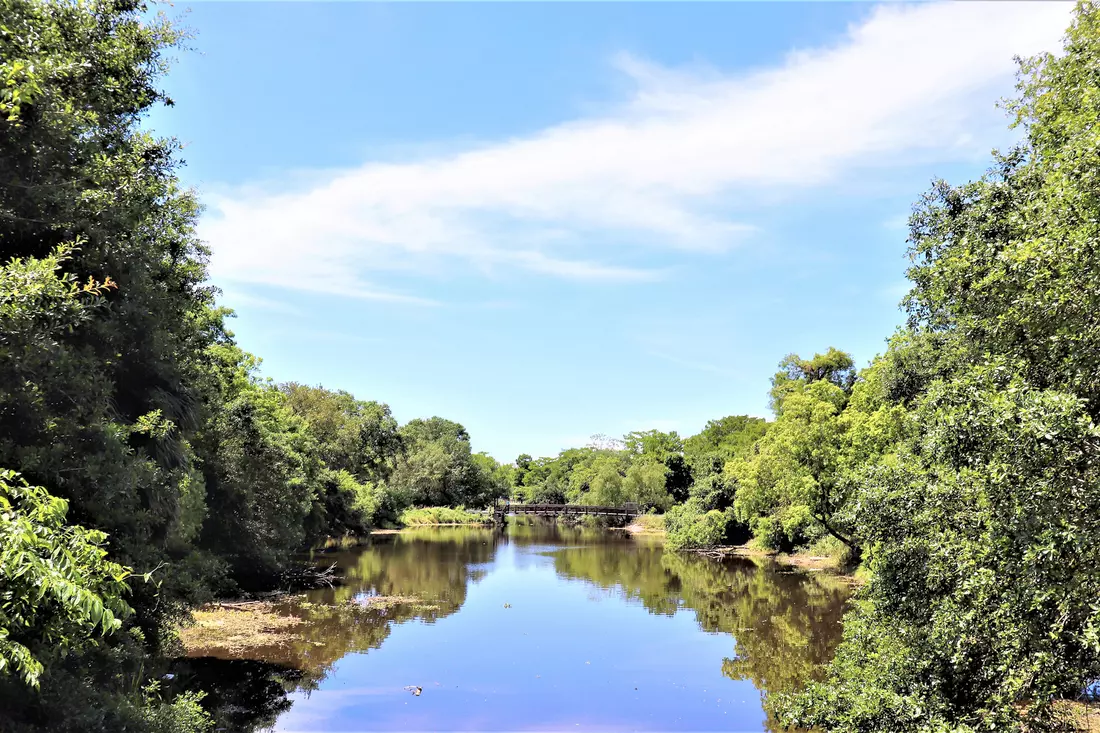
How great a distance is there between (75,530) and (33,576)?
2.75 feet

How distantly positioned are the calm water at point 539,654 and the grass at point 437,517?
3568cm

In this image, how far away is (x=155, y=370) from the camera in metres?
12.6

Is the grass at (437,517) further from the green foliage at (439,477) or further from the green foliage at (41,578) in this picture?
the green foliage at (41,578)

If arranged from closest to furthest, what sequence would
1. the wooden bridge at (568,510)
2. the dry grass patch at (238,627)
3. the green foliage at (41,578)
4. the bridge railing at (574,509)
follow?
the green foliage at (41,578) → the dry grass patch at (238,627) → the wooden bridge at (568,510) → the bridge railing at (574,509)

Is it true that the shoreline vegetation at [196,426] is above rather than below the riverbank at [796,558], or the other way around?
above

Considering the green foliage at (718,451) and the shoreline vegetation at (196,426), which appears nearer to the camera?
the shoreline vegetation at (196,426)

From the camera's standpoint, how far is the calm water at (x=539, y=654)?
1603 cm

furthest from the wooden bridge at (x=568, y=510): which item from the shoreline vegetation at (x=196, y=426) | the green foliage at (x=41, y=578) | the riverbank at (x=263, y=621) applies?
the green foliage at (x=41, y=578)

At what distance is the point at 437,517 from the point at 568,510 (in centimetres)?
2806

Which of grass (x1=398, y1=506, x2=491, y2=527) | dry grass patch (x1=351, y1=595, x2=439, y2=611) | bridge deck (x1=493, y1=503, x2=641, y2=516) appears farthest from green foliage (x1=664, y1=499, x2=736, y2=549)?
bridge deck (x1=493, y1=503, x2=641, y2=516)

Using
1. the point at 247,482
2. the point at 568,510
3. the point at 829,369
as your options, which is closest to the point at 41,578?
the point at 247,482

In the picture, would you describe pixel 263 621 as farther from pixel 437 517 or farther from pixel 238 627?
pixel 437 517

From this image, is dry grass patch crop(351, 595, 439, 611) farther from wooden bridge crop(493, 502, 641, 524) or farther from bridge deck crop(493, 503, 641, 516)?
bridge deck crop(493, 503, 641, 516)

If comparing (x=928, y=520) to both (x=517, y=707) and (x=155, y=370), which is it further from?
(x=155, y=370)
